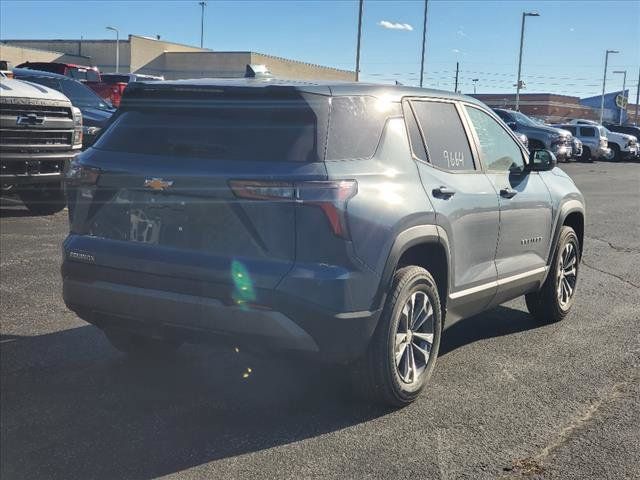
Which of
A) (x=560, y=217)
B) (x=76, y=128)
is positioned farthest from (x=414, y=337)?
(x=76, y=128)

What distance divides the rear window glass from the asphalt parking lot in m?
1.43

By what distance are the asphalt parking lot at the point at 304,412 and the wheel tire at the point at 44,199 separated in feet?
15.9

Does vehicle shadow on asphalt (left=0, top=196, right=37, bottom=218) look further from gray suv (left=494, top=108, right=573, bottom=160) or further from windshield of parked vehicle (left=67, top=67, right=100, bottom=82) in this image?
gray suv (left=494, top=108, right=573, bottom=160)

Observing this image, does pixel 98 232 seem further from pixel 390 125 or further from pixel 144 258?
pixel 390 125

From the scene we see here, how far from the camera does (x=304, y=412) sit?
4.27 m

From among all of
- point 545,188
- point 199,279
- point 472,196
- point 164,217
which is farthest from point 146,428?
point 545,188

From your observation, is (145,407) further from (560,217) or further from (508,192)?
(560,217)

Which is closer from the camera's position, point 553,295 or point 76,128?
point 553,295

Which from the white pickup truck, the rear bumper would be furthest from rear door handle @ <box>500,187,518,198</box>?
the white pickup truck

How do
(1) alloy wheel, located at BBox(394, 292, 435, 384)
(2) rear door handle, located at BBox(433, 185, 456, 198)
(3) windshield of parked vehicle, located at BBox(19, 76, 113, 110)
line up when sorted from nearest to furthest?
1. (1) alloy wheel, located at BBox(394, 292, 435, 384)
2. (2) rear door handle, located at BBox(433, 185, 456, 198)
3. (3) windshield of parked vehicle, located at BBox(19, 76, 113, 110)

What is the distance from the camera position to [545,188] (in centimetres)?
596

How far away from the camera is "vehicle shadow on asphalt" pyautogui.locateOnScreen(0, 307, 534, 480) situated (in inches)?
144

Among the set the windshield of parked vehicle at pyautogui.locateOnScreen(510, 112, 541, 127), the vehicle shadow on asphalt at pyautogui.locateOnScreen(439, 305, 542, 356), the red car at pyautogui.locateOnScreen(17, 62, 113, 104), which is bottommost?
the vehicle shadow on asphalt at pyautogui.locateOnScreen(439, 305, 542, 356)

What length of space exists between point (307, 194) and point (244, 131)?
1.66 ft
